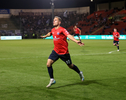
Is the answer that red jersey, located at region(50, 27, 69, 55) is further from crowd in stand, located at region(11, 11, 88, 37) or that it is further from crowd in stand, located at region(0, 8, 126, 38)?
crowd in stand, located at region(11, 11, 88, 37)

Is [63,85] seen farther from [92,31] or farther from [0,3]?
[0,3]

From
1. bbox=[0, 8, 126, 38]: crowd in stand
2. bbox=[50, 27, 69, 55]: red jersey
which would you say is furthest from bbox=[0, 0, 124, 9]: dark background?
bbox=[50, 27, 69, 55]: red jersey

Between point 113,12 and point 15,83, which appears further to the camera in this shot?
point 113,12

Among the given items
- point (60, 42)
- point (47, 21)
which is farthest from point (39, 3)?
point (60, 42)

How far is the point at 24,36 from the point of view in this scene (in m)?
55.9

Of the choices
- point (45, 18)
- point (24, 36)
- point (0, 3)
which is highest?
point (0, 3)

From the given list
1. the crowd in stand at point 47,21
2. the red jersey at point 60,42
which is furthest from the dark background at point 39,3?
the red jersey at point 60,42

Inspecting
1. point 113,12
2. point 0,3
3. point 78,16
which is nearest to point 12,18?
point 0,3

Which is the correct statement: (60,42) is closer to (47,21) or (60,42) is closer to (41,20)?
(47,21)

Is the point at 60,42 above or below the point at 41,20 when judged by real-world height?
below

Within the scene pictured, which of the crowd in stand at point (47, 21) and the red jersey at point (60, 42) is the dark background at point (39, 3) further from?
the red jersey at point (60, 42)

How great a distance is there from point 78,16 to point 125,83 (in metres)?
59.3

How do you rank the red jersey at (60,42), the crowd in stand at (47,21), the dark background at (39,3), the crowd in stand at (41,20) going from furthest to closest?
1. the dark background at (39,3)
2. the crowd in stand at (41,20)
3. the crowd in stand at (47,21)
4. the red jersey at (60,42)

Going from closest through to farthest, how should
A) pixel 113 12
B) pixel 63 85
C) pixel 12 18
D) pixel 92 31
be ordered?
pixel 63 85
pixel 92 31
pixel 113 12
pixel 12 18
